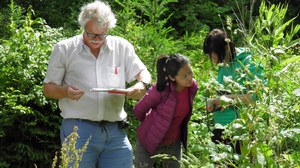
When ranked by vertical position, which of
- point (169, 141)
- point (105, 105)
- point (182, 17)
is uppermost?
point (182, 17)

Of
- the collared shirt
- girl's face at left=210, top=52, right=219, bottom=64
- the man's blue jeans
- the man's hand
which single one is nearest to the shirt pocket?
the collared shirt

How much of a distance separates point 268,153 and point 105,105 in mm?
1360

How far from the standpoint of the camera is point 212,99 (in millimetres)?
3949

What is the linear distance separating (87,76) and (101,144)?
0.46 meters

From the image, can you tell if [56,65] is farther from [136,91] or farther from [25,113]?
→ [25,113]

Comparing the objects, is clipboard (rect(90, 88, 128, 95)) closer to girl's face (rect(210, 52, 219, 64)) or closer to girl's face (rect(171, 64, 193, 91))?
girl's face (rect(171, 64, 193, 91))

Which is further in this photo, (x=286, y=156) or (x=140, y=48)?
(x=140, y=48)

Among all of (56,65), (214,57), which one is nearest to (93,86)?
(56,65)

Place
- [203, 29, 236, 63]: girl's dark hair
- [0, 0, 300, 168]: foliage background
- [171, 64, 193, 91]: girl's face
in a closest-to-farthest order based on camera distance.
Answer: [0, 0, 300, 168]: foliage background, [203, 29, 236, 63]: girl's dark hair, [171, 64, 193, 91]: girl's face

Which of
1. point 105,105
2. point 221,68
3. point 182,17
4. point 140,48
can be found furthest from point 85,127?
point 182,17

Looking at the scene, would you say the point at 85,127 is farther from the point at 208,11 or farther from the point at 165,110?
the point at 208,11

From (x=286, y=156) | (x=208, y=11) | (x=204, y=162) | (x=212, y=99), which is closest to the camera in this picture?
(x=286, y=156)

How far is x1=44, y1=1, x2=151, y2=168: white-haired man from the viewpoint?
13.3ft

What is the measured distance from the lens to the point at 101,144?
13.4ft
